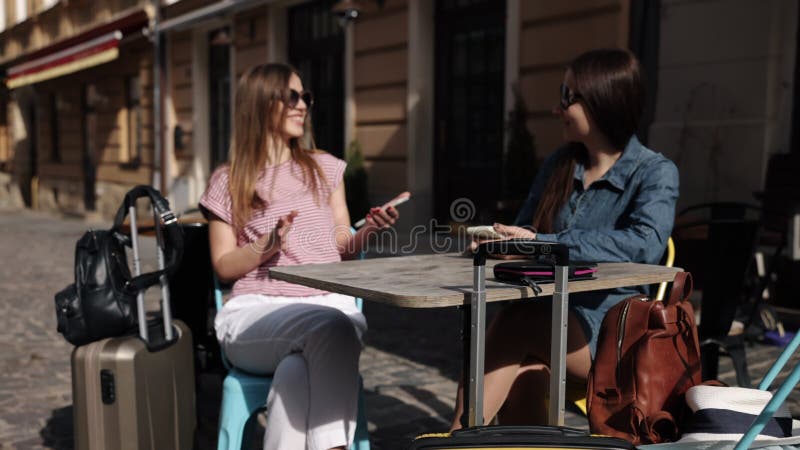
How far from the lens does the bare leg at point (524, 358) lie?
232cm

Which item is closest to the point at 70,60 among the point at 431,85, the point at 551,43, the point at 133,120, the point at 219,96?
the point at 133,120

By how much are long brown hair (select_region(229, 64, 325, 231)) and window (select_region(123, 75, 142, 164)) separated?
13.5 metres

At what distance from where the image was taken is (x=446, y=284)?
1896 millimetres

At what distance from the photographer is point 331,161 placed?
9.78 feet

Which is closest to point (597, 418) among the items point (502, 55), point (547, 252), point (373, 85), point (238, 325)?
point (547, 252)

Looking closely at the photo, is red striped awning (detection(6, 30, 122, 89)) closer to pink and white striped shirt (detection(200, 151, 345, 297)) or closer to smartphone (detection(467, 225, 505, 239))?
pink and white striped shirt (detection(200, 151, 345, 297))

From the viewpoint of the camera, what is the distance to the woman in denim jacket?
235 centimetres

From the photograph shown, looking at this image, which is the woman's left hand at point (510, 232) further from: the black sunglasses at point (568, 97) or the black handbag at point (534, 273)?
the black sunglasses at point (568, 97)

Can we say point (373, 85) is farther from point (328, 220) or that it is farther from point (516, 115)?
point (328, 220)

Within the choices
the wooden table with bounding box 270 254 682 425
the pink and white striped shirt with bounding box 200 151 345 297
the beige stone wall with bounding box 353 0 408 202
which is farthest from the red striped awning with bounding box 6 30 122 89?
the wooden table with bounding box 270 254 682 425

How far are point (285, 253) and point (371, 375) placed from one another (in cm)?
174

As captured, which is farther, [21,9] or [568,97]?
[21,9]

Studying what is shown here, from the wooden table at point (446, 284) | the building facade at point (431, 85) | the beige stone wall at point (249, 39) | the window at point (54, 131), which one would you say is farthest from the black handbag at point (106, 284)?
the window at point (54, 131)

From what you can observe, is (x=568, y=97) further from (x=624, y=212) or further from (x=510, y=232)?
(x=510, y=232)
